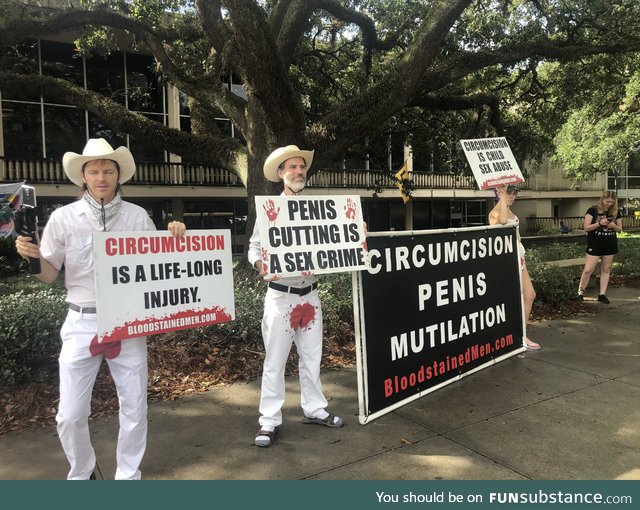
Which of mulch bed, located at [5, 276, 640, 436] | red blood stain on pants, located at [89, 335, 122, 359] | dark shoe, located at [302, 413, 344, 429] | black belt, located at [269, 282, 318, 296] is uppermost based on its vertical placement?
black belt, located at [269, 282, 318, 296]

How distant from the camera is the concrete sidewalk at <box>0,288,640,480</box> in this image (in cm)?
330

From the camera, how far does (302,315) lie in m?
3.72

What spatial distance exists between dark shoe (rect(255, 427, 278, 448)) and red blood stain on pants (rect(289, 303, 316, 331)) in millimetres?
730

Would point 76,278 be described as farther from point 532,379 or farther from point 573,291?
point 573,291

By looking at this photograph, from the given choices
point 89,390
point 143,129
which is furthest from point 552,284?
point 143,129

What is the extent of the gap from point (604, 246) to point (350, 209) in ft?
20.7

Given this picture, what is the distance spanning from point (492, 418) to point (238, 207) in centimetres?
2078

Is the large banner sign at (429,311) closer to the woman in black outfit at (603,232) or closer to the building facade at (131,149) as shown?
the woman in black outfit at (603,232)

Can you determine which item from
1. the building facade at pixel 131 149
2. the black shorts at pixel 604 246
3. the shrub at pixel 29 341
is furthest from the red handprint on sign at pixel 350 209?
the building facade at pixel 131 149

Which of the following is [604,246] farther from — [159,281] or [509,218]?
[159,281]

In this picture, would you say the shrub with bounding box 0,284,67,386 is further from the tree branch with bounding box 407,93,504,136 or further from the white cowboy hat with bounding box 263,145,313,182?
the tree branch with bounding box 407,93,504,136

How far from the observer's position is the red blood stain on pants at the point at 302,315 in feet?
12.1

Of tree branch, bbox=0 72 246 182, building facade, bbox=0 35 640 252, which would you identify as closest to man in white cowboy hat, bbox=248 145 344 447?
tree branch, bbox=0 72 246 182

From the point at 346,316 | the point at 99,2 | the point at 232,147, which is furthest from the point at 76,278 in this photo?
the point at 99,2
